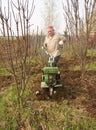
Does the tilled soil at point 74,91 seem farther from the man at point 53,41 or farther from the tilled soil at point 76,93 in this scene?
the man at point 53,41

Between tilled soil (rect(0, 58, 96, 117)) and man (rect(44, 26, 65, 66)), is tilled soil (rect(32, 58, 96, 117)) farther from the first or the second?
man (rect(44, 26, 65, 66))

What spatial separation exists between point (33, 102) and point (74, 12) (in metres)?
2.39

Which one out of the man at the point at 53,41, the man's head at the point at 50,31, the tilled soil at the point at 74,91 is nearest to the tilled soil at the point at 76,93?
the tilled soil at the point at 74,91

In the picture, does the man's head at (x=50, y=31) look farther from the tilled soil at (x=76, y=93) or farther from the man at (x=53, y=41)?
the tilled soil at (x=76, y=93)

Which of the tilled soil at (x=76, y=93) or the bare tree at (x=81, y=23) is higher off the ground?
the bare tree at (x=81, y=23)

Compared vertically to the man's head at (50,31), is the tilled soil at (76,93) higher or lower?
lower

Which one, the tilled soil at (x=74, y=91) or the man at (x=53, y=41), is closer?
the tilled soil at (x=74, y=91)

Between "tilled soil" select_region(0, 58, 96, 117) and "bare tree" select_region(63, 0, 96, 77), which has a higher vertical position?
"bare tree" select_region(63, 0, 96, 77)

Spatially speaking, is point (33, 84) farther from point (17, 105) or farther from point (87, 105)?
point (87, 105)

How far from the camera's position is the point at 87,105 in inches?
177

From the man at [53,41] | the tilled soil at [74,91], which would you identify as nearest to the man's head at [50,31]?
the man at [53,41]

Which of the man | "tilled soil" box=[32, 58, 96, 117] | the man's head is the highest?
the man's head

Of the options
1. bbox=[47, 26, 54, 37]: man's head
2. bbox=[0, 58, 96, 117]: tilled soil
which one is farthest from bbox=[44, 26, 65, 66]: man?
bbox=[0, 58, 96, 117]: tilled soil

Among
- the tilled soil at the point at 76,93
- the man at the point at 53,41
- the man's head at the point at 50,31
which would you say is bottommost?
the tilled soil at the point at 76,93
